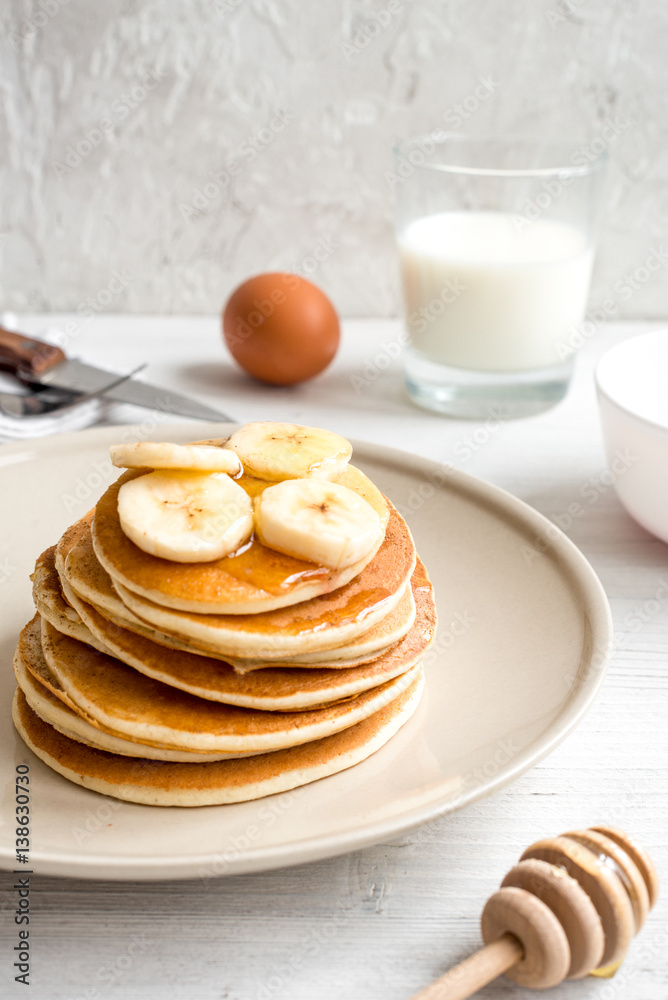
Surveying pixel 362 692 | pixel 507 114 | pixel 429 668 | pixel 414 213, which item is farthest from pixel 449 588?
pixel 507 114

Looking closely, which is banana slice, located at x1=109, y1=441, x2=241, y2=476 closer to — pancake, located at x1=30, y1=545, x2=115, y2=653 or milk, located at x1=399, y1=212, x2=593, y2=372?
pancake, located at x1=30, y1=545, x2=115, y2=653

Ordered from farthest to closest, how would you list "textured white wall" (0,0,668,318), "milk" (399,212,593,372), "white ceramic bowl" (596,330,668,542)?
"textured white wall" (0,0,668,318), "milk" (399,212,593,372), "white ceramic bowl" (596,330,668,542)

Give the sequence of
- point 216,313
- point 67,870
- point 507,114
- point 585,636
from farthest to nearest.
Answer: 1. point 216,313
2. point 507,114
3. point 585,636
4. point 67,870

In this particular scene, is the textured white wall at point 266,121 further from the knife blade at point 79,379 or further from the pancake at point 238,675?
the pancake at point 238,675

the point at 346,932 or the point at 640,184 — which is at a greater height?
the point at 640,184

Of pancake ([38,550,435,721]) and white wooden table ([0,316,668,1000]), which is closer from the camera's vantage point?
white wooden table ([0,316,668,1000])

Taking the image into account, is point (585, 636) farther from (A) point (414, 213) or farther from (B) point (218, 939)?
(A) point (414, 213)

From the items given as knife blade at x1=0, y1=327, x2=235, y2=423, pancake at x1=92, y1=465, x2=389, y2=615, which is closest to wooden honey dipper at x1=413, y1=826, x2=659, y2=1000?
pancake at x1=92, y1=465, x2=389, y2=615

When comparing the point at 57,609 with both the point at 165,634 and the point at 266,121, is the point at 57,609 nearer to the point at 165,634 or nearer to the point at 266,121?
the point at 165,634
